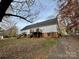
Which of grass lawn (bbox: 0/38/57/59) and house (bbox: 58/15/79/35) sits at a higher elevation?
house (bbox: 58/15/79/35)

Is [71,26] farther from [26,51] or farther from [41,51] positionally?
[41,51]

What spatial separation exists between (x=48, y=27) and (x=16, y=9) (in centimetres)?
7487

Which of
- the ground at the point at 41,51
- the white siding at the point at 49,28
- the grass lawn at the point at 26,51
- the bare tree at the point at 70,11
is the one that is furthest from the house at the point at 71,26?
the ground at the point at 41,51

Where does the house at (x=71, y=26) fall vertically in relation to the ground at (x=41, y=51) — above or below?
above

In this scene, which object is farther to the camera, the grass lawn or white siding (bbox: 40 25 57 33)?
white siding (bbox: 40 25 57 33)

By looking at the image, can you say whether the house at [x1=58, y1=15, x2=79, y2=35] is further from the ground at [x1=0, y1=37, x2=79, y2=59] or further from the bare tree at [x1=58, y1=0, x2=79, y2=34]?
the ground at [x1=0, y1=37, x2=79, y2=59]

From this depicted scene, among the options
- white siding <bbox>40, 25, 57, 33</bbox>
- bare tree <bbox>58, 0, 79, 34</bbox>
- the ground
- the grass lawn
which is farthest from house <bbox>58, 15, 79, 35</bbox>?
the ground

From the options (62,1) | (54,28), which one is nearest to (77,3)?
(62,1)

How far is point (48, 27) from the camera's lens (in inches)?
3196

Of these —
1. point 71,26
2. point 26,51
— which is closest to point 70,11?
point 71,26

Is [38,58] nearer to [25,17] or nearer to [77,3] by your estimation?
[25,17]

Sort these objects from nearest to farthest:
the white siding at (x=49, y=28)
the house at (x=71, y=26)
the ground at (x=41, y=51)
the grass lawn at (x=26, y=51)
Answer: the ground at (x=41, y=51) < the grass lawn at (x=26, y=51) < the house at (x=71, y=26) < the white siding at (x=49, y=28)

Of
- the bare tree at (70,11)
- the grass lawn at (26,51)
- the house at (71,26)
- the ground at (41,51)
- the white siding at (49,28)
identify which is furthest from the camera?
→ the white siding at (49,28)

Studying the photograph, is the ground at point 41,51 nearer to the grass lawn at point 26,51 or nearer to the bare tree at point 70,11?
the grass lawn at point 26,51
